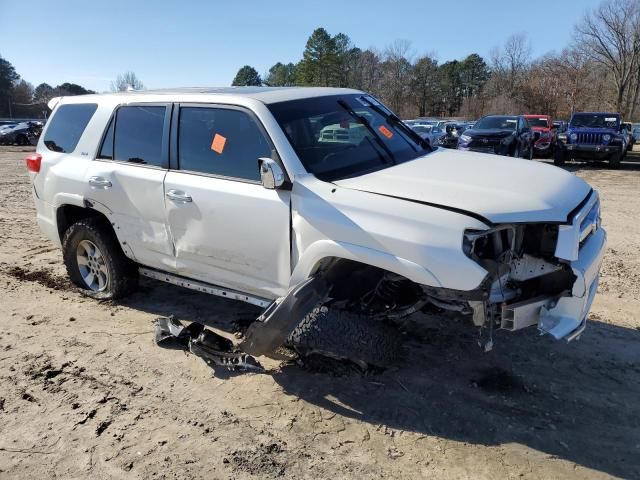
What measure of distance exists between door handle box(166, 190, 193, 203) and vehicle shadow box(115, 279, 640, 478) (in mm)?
1239

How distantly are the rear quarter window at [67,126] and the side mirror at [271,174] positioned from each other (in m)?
2.38

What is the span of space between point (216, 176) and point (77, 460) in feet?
6.62

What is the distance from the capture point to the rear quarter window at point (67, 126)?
192 inches

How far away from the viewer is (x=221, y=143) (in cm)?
384

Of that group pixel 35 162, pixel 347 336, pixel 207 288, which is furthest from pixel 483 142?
pixel 347 336

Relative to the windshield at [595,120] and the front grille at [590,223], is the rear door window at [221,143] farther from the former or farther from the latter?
the windshield at [595,120]

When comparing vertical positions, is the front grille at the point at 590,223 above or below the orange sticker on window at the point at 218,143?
below

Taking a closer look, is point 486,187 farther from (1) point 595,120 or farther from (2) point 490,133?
(1) point 595,120

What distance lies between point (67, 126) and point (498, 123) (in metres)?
14.9

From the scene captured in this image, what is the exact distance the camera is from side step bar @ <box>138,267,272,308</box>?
3.83m

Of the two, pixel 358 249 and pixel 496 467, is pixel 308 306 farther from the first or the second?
pixel 496 467

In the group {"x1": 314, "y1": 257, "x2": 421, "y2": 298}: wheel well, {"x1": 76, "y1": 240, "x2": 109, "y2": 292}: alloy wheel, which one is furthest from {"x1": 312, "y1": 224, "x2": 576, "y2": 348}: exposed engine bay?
{"x1": 76, "y1": 240, "x2": 109, "y2": 292}: alloy wheel

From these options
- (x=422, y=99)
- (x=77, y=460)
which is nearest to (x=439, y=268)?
(x=77, y=460)

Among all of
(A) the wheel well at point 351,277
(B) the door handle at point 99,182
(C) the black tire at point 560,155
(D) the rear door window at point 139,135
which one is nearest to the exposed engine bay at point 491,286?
(A) the wheel well at point 351,277
